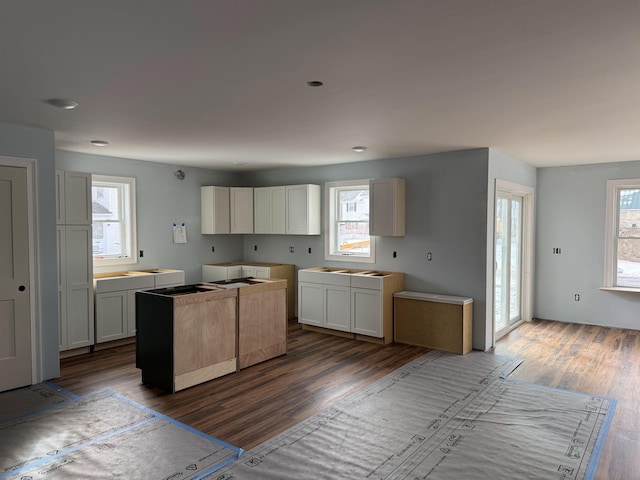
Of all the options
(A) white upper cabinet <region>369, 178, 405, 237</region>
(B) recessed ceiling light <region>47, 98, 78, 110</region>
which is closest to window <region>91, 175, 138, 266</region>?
(B) recessed ceiling light <region>47, 98, 78, 110</region>

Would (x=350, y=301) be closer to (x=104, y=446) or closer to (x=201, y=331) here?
(x=201, y=331)

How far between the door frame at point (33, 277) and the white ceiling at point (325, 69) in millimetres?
511

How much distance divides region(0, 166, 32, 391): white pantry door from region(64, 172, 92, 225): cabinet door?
883mm

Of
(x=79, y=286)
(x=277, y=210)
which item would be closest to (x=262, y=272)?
(x=277, y=210)

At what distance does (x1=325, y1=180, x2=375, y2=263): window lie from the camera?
6.55 meters

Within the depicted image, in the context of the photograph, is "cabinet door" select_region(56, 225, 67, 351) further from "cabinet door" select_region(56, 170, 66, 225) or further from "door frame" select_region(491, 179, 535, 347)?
"door frame" select_region(491, 179, 535, 347)

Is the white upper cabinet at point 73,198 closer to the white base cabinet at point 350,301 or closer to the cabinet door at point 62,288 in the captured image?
the cabinet door at point 62,288

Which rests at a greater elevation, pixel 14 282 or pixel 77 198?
pixel 77 198

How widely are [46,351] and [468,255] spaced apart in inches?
188

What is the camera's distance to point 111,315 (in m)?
5.50

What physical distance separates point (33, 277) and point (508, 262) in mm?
5976

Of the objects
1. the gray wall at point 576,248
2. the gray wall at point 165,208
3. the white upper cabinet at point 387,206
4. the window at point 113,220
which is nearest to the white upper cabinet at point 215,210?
the gray wall at point 165,208

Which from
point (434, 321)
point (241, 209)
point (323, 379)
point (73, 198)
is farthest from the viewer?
point (241, 209)

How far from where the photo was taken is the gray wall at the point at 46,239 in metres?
4.23
